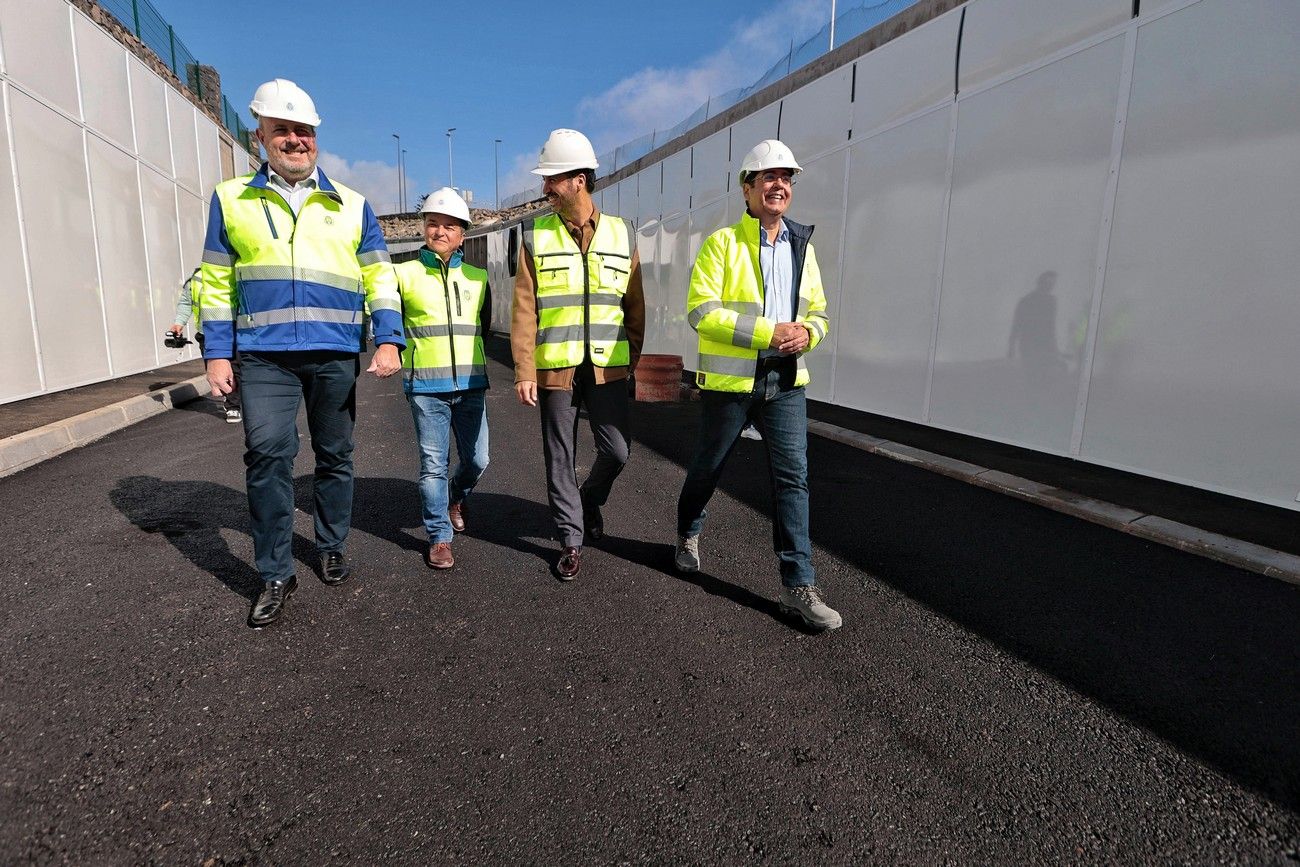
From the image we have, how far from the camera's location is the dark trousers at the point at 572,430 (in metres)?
3.43

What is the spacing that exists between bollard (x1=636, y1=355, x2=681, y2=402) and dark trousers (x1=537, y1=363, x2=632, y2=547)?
0.26 metres

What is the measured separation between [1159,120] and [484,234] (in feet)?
69.5

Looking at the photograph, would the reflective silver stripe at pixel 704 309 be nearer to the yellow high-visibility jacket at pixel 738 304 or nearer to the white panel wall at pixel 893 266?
the yellow high-visibility jacket at pixel 738 304

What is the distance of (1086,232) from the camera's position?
18.0 ft

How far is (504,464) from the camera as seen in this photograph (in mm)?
6035

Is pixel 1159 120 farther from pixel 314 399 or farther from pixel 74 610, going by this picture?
pixel 74 610

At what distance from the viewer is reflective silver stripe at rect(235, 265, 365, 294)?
292 cm

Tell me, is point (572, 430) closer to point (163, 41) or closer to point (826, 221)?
point (826, 221)

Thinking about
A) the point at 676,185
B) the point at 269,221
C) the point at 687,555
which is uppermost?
the point at 676,185

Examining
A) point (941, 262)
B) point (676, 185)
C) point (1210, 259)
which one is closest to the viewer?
point (1210, 259)

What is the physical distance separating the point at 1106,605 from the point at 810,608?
1450 millimetres

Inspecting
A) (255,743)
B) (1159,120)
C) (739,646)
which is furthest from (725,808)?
(1159,120)

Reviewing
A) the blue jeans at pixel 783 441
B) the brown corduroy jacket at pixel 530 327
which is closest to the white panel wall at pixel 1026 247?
the blue jeans at pixel 783 441

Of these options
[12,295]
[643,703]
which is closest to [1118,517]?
[643,703]
